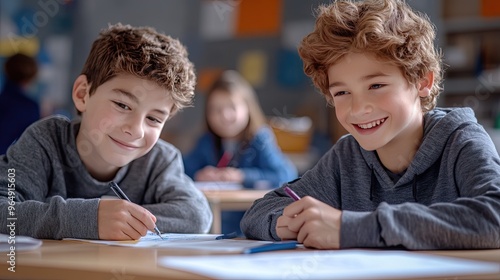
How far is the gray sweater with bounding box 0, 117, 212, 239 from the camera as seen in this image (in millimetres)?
1228

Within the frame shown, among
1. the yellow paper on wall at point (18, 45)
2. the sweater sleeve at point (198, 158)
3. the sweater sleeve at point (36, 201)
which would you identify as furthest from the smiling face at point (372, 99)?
the yellow paper on wall at point (18, 45)

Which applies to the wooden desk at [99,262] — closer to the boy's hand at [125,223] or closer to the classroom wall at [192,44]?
the boy's hand at [125,223]

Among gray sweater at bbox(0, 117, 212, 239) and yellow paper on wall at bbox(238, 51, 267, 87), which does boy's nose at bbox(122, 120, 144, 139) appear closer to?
gray sweater at bbox(0, 117, 212, 239)

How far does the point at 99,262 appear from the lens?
82 cm

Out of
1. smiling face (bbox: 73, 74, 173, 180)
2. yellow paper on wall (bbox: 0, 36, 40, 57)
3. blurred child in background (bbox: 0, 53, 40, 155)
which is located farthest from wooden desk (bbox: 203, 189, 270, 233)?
yellow paper on wall (bbox: 0, 36, 40, 57)

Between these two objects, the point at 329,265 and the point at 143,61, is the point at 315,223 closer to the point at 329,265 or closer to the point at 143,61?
the point at 329,265

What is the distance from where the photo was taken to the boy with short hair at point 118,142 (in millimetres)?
1387

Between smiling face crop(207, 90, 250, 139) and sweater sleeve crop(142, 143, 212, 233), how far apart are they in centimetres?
195

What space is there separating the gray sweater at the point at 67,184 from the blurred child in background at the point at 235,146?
165 cm

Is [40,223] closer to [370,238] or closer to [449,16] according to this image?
[370,238]

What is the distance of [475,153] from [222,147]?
2524 millimetres

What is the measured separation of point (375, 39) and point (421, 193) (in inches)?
12.3

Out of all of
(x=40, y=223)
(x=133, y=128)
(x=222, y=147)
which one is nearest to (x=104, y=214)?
(x=40, y=223)

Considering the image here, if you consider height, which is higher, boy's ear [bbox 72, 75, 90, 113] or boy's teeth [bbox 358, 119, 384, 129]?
boy's ear [bbox 72, 75, 90, 113]
